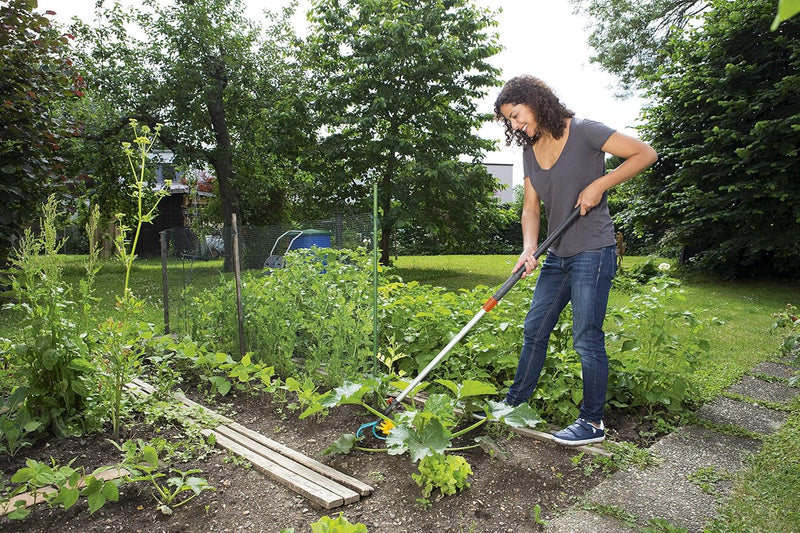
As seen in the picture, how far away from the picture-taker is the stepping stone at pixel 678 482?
193cm

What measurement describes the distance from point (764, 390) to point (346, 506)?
2784 millimetres

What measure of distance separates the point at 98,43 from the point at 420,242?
9698 mm

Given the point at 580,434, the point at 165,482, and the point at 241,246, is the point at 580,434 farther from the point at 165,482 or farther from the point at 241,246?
the point at 241,246

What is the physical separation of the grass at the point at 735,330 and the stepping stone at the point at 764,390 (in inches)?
2.6

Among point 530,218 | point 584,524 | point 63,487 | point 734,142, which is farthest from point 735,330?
point 63,487

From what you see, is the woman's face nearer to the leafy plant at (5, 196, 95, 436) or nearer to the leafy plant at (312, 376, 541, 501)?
the leafy plant at (312, 376, 541, 501)

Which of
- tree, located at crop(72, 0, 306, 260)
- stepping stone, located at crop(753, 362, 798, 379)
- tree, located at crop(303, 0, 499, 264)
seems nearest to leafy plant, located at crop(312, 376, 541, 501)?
stepping stone, located at crop(753, 362, 798, 379)

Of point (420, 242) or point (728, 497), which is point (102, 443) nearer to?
point (728, 497)

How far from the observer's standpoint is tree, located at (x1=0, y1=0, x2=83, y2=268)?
5.47 metres

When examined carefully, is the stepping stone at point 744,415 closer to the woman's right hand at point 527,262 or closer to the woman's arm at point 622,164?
the woman's right hand at point 527,262

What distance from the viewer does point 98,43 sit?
10.6 metres

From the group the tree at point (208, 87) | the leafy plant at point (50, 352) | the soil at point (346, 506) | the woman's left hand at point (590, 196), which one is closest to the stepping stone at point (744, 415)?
the soil at point (346, 506)

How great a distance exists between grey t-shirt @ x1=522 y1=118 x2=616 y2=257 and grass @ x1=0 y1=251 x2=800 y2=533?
0.87 metres

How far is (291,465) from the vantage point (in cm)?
227
